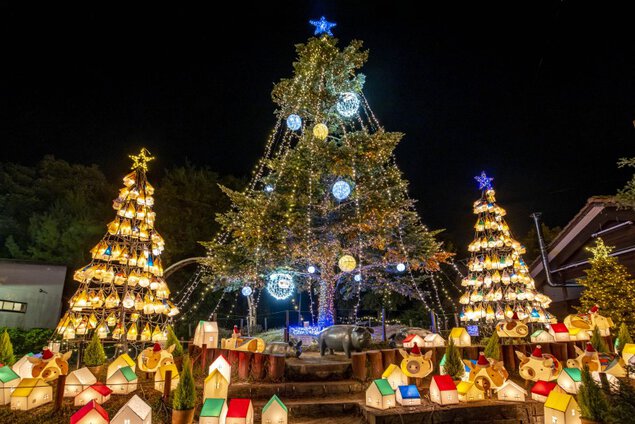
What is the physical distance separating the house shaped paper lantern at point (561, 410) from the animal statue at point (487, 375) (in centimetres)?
107

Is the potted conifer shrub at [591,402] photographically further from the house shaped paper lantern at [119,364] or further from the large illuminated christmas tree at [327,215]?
the large illuminated christmas tree at [327,215]

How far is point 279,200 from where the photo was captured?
11.1 metres

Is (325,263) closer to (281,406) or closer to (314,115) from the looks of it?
(314,115)

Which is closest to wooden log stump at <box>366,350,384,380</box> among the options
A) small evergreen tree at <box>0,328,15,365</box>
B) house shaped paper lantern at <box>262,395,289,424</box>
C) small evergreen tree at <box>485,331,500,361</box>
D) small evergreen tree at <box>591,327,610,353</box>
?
small evergreen tree at <box>485,331,500,361</box>

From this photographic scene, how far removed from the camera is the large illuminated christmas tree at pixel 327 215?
10.9 metres

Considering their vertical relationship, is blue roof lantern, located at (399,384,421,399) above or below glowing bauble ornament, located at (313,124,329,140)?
below

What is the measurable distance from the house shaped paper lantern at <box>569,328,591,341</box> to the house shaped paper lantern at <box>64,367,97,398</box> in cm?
951

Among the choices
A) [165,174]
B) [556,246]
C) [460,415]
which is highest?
[165,174]

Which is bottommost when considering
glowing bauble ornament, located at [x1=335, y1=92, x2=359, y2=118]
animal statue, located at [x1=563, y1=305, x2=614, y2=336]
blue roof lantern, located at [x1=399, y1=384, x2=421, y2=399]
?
blue roof lantern, located at [x1=399, y1=384, x2=421, y2=399]

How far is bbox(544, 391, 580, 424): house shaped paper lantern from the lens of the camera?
4.29 meters

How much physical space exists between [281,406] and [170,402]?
5.55 feet

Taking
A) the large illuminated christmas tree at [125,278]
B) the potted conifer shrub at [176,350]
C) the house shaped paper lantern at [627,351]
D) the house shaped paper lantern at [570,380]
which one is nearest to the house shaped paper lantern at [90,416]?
the potted conifer shrub at [176,350]

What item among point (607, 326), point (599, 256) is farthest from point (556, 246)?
point (607, 326)

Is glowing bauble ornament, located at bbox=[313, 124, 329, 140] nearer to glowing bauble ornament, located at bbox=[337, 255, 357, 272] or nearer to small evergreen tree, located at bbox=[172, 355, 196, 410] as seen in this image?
glowing bauble ornament, located at bbox=[337, 255, 357, 272]
